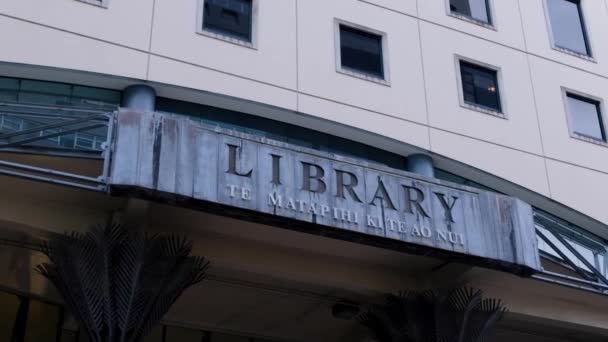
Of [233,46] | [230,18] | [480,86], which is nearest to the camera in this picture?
[233,46]

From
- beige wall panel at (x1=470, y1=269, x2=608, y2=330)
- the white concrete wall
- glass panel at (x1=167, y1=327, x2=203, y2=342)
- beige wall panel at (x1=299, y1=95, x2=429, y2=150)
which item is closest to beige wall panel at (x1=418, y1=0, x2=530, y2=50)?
the white concrete wall

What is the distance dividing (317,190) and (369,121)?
13.7 feet

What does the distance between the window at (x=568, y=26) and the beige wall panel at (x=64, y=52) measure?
12000 millimetres

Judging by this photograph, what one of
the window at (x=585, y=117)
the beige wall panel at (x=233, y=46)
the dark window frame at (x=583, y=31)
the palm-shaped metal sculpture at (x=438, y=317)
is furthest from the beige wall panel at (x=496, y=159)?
the dark window frame at (x=583, y=31)

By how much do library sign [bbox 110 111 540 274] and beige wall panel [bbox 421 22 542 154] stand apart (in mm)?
3774

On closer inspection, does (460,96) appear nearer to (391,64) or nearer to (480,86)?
(480,86)

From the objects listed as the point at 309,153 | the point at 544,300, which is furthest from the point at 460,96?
the point at 309,153

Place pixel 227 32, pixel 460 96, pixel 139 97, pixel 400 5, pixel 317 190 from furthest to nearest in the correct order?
pixel 400 5
pixel 460 96
pixel 227 32
pixel 139 97
pixel 317 190

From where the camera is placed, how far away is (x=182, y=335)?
20.3m

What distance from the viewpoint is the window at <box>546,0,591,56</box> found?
24.2 metres

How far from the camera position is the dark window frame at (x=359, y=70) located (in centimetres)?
1977

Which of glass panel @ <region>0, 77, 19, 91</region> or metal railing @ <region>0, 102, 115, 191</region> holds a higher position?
glass panel @ <region>0, 77, 19, 91</region>

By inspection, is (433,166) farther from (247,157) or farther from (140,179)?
(140,179)

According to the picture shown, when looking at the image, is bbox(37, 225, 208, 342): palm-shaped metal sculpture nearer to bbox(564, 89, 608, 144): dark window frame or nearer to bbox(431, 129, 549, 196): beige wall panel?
bbox(431, 129, 549, 196): beige wall panel
